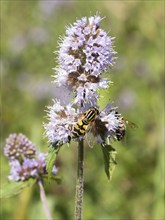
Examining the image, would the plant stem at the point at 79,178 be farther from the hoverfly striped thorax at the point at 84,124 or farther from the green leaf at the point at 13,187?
the green leaf at the point at 13,187

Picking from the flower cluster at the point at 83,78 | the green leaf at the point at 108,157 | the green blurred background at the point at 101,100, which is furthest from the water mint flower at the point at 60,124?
the green blurred background at the point at 101,100

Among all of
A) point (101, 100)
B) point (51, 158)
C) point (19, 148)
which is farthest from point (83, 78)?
point (101, 100)

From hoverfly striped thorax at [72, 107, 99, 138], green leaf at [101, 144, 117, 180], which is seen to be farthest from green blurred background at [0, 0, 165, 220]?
hoverfly striped thorax at [72, 107, 99, 138]

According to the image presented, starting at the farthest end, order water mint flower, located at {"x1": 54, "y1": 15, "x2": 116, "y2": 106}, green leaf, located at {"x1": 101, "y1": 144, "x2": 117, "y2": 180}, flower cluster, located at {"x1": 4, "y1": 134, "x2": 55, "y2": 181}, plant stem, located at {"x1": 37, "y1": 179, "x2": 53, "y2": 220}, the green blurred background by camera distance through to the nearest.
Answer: the green blurred background, flower cluster, located at {"x1": 4, "y1": 134, "x2": 55, "y2": 181}, plant stem, located at {"x1": 37, "y1": 179, "x2": 53, "y2": 220}, green leaf, located at {"x1": 101, "y1": 144, "x2": 117, "y2": 180}, water mint flower, located at {"x1": 54, "y1": 15, "x2": 116, "y2": 106}

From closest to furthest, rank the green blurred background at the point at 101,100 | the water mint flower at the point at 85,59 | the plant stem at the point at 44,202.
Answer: the water mint flower at the point at 85,59 < the plant stem at the point at 44,202 < the green blurred background at the point at 101,100

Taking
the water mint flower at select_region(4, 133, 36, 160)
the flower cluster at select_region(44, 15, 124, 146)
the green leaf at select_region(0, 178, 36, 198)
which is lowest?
the green leaf at select_region(0, 178, 36, 198)

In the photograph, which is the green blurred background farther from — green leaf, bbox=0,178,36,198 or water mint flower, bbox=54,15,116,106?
water mint flower, bbox=54,15,116,106

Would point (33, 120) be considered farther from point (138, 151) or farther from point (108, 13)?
point (108, 13)

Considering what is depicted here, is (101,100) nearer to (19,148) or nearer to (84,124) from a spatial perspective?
(19,148)
